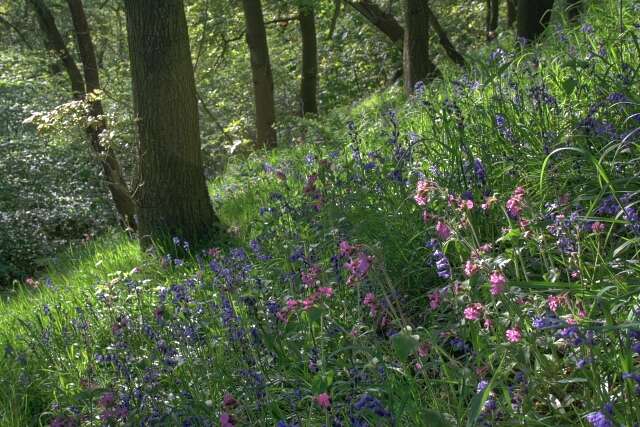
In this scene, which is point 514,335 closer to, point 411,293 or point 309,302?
point 309,302

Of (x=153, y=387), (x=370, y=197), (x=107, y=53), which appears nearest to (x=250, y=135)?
(x=107, y=53)

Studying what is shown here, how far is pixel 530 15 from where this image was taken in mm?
7516

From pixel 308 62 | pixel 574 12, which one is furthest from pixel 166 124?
pixel 308 62

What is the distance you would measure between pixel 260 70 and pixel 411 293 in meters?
9.42

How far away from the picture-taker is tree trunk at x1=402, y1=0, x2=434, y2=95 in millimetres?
8844

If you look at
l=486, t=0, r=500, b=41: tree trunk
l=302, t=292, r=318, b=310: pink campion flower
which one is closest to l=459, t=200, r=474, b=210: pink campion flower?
l=302, t=292, r=318, b=310: pink campion flower

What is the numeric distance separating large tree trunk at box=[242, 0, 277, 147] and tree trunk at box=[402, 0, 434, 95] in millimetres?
3380

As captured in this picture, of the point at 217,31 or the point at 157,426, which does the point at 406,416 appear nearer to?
the point at 157,426

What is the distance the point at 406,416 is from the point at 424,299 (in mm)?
1000

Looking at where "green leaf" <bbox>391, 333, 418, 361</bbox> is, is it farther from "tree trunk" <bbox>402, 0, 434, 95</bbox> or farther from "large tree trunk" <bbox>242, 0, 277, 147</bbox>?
"large tree trunk" <bbox>242, 0, 277, 147</bbox>

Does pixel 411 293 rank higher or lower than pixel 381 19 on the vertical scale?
lower

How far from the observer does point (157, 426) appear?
268 cm

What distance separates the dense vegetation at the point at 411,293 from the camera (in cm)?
207

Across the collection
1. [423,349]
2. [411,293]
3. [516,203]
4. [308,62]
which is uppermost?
[308,62]
